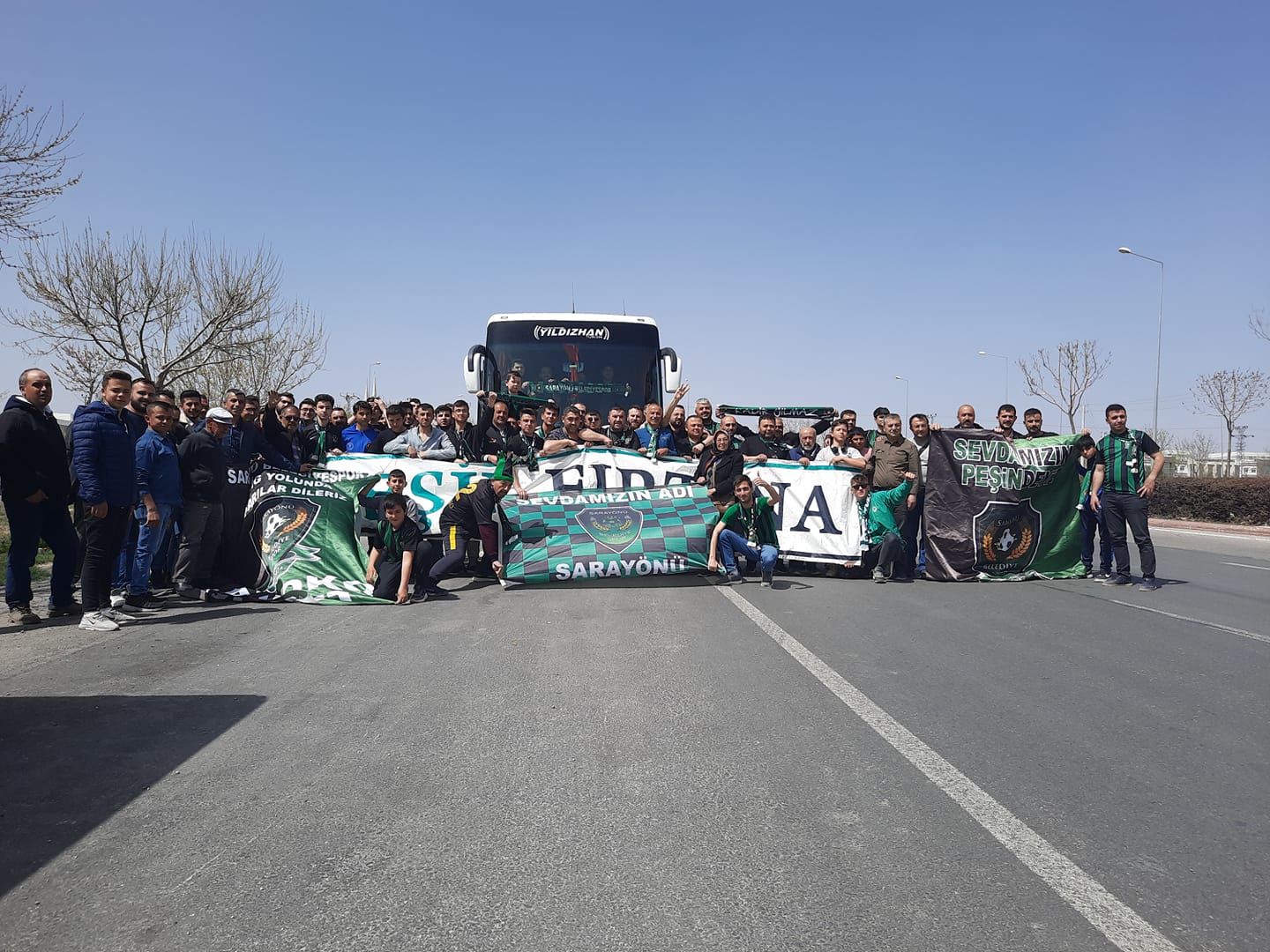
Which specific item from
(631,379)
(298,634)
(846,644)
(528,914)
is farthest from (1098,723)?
(631,379)

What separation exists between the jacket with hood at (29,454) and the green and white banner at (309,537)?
205 cm

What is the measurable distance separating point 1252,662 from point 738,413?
7635 mm

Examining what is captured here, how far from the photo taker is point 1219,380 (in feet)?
146

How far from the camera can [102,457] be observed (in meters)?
7.40

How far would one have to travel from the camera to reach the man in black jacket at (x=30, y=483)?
720 cm

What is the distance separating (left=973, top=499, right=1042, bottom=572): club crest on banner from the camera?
414 inches

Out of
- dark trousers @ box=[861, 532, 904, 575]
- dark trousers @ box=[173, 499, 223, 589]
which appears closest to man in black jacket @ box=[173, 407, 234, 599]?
dark trousers @ box=[173, 499, 223, 589]

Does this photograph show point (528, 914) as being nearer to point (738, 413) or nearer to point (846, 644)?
point (846, 644)

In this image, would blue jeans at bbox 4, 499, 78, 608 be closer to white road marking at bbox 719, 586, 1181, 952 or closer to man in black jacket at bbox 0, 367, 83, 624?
man in black jacket at bbox 0, 367, 83, 624

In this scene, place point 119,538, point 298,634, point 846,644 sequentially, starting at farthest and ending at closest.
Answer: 1. point 119,538
2. point 298,634
3. point 846,644

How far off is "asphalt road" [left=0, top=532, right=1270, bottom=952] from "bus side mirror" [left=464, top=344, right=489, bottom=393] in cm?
665

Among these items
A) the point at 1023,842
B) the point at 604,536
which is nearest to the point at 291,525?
the point at 604,536

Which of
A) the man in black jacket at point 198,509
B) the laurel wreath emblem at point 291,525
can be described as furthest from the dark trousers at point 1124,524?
the man in black jacket at point 198,509

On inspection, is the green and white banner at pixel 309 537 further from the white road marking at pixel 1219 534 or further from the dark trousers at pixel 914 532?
the white road marking at pixel 1219 534
